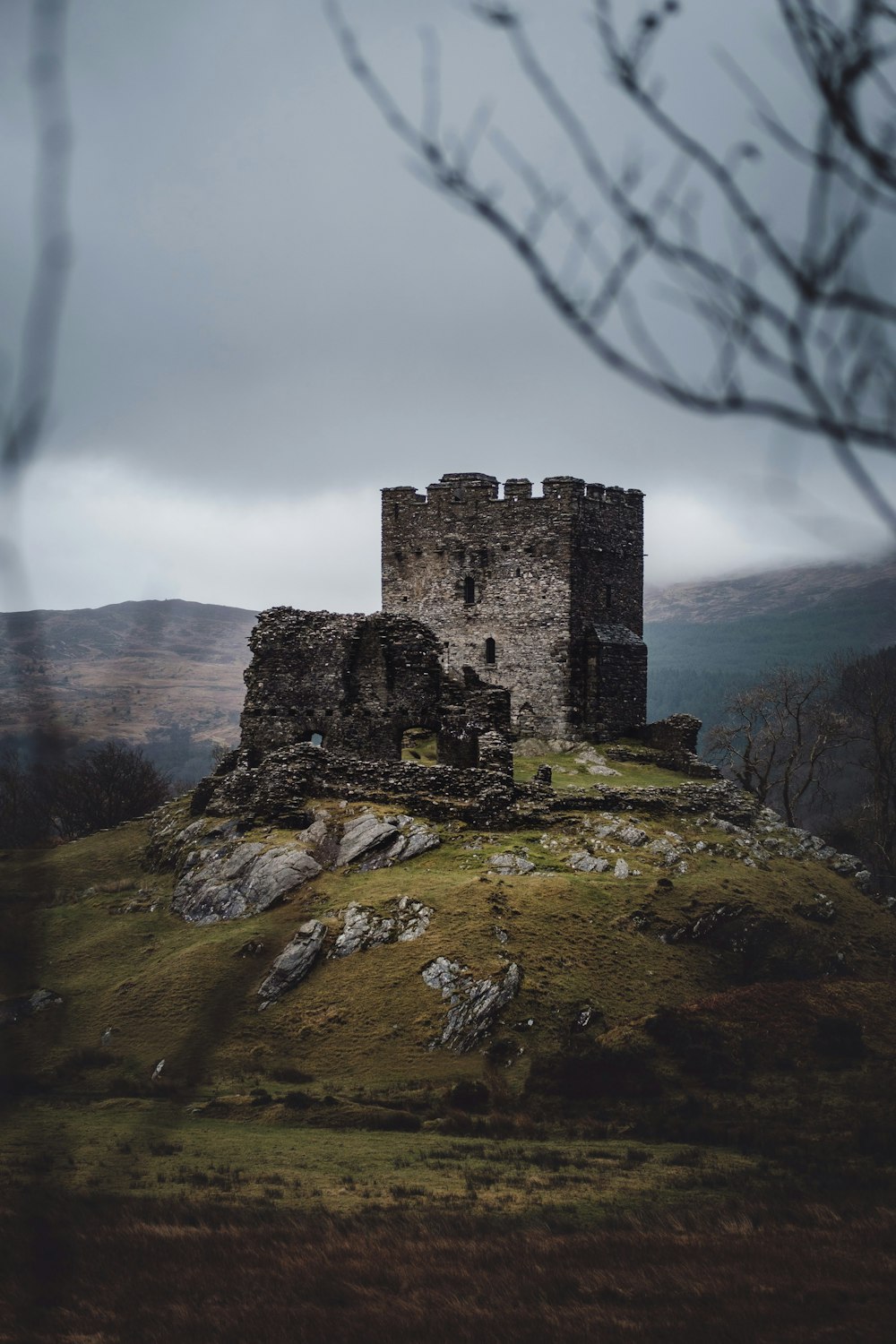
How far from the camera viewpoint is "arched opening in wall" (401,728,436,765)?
27094 mm

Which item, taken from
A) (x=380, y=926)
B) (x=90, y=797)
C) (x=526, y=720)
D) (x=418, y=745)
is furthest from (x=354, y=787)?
(x=90, y=797)

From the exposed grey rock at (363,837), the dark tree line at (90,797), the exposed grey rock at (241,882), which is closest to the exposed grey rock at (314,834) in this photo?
the exposed grey rock at (363,837)

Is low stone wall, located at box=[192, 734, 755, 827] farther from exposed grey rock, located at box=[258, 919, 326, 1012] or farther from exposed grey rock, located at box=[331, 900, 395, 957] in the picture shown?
exposed grey rock, located at box=[258, 919, 326, 1012]

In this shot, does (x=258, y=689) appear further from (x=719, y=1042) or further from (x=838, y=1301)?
(x=838, y=1301)

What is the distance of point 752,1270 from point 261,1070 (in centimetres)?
883

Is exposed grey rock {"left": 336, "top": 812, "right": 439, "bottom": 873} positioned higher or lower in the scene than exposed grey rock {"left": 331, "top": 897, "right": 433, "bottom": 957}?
higher

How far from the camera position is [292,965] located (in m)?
17.6

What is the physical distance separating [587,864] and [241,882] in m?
6.27

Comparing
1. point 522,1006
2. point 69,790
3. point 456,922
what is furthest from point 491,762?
point 69,790

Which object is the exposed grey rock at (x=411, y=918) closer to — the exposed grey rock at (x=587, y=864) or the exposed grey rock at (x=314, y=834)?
the exposed grey rock at (x=314, y=834)

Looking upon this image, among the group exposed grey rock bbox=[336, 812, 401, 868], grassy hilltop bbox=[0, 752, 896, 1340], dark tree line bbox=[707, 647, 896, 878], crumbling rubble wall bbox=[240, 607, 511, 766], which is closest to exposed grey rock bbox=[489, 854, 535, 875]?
grassy hilltop bbox=[0, 752, 896, 1340]

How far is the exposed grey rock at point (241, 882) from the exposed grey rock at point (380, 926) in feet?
6.54

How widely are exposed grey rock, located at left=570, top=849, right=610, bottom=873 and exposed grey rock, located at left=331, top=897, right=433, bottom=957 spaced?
364 cm

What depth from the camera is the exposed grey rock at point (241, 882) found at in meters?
19.8
